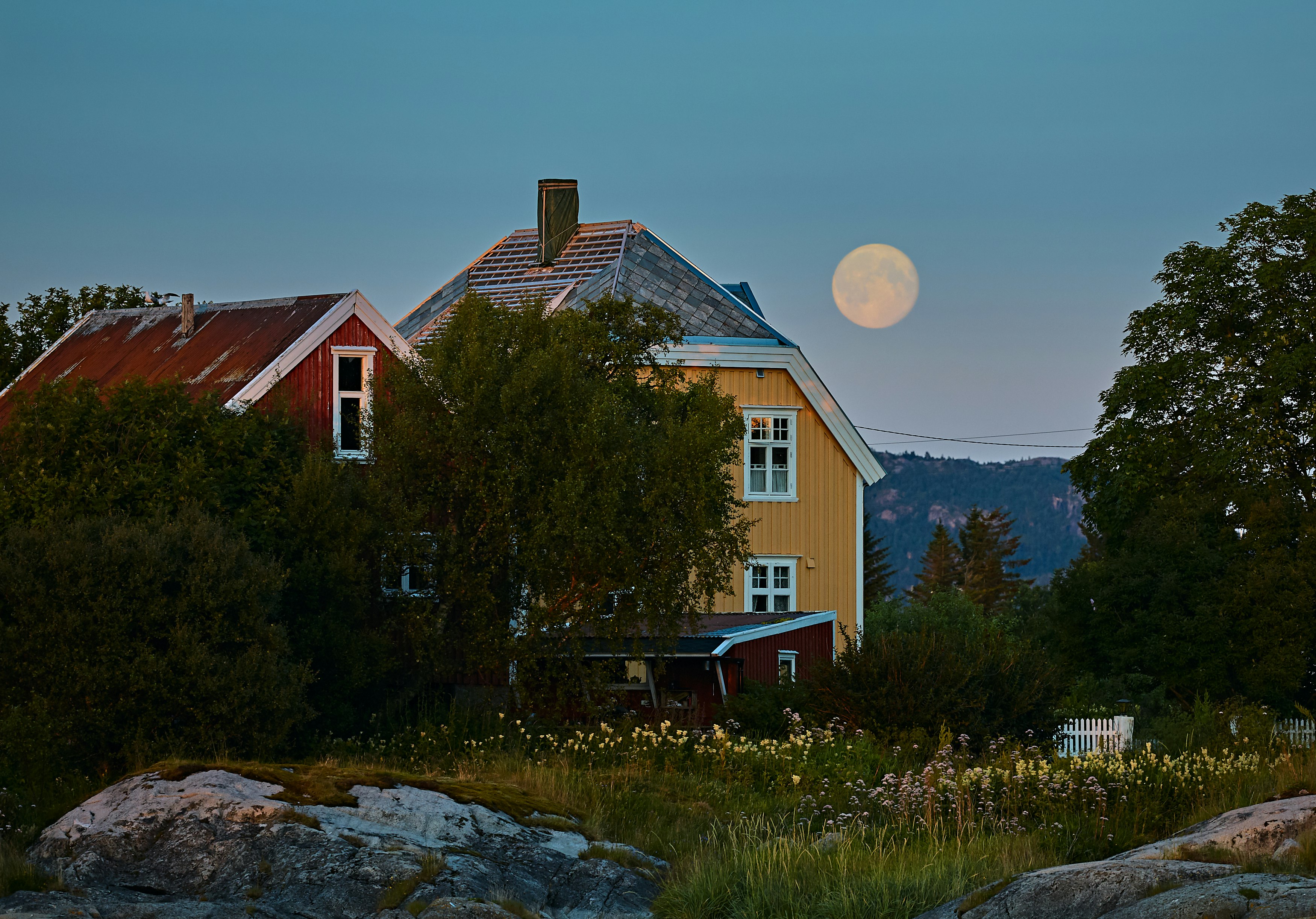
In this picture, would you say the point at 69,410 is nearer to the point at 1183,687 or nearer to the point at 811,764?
the point at 811,764

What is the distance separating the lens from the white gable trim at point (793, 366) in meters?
34.3

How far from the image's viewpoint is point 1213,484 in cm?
3656

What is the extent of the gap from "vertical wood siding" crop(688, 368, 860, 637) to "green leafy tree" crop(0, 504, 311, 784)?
18394 millimetres

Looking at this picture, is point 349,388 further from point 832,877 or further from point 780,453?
point 832,877

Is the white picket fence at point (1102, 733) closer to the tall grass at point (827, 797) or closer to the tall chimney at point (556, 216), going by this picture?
the tall grass at point (827, 797)

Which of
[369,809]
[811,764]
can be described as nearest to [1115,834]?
[811,764]

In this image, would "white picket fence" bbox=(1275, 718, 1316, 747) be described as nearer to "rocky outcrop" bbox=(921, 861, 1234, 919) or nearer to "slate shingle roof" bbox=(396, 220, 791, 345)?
"slate shingle roof" bbox=(396, 220, 791, 345)

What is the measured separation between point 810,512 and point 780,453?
5.12 feet

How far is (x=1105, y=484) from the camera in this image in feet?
127

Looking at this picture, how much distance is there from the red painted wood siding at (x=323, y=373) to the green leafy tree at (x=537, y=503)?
8.60 feet

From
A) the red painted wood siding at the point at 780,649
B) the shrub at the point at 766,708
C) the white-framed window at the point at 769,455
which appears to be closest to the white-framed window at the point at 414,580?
the shrub at the point at 766,708

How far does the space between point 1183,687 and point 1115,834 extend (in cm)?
1772

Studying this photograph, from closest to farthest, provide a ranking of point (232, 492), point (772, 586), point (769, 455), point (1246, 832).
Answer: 1. point (1246, 832)
2. point (232, 492)
3. point (772, 586)
4. point (769, 455)

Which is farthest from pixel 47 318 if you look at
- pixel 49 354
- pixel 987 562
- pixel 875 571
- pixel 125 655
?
pixel 987 562
